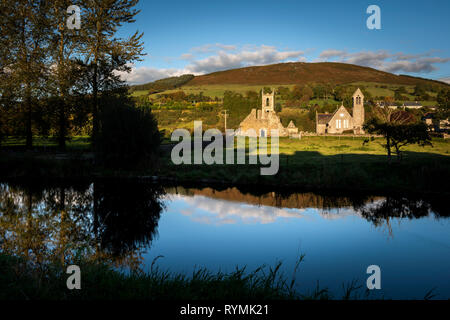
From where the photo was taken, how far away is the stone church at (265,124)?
64.1m

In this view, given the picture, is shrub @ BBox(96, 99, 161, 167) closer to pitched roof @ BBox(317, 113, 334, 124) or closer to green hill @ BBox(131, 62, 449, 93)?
pitched roof @ BBox(317, 113, 334, 124)

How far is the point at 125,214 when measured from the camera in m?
15.2

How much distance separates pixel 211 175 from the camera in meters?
23.3

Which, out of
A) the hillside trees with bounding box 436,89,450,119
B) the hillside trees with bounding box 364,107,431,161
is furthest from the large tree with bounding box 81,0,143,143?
the hillside trees with bounding box 436,89,450,119

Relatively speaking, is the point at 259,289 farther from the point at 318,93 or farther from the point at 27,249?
the point at 318,93

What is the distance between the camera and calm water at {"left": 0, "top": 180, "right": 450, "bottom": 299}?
8945 millimetres

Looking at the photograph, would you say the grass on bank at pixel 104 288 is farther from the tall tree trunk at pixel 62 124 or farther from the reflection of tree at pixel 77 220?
the tall tree trunk at pixel 62 124

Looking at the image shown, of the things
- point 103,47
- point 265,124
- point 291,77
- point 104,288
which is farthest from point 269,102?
point 291,77

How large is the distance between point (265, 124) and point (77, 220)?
54.4m

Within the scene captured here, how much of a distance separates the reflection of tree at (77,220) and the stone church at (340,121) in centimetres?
5380

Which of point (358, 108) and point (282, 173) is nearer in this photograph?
point (282, 173)

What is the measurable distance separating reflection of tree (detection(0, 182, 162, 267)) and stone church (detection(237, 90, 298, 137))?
44.7 m

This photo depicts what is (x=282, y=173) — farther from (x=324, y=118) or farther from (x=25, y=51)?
(x=324, y=118)
